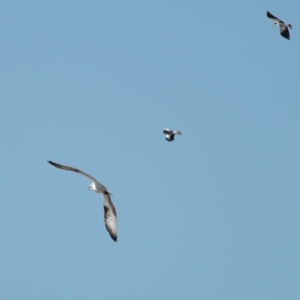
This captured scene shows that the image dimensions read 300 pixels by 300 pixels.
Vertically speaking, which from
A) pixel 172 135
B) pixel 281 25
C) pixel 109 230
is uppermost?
pixel 281 25

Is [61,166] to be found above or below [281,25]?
below

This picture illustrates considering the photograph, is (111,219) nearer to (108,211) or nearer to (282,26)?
(108,211)

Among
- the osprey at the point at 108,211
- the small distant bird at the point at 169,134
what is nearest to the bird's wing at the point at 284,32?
the small distant bird at the point at 169,134

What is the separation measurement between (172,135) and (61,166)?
63.9 feet

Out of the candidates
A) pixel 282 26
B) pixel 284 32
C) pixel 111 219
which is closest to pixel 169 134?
pixel 284 32

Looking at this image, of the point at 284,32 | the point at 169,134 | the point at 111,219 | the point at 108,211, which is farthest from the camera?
the point at 169,134

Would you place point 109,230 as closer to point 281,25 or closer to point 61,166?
point 61,166

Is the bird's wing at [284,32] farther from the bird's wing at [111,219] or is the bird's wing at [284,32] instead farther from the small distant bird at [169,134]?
the bird's wing at [111,219]

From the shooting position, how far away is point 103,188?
79.5 metres

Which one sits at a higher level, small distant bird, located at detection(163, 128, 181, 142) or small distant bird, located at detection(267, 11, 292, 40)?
small distant bird, located at detection(267, 11, 292, 40)

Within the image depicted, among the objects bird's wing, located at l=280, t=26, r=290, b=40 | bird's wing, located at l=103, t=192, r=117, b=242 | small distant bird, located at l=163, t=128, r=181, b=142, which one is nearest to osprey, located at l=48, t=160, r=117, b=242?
bird's wing, located at l=103, t=192, r=117, b=242

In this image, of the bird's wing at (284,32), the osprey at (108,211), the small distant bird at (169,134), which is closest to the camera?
the osprey at (108,211)

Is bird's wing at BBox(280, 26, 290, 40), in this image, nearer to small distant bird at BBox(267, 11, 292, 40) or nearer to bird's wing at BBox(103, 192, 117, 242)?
small distant bird at BBox(267, 11, 292, 40)

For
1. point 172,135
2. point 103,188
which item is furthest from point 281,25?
point 103,188
